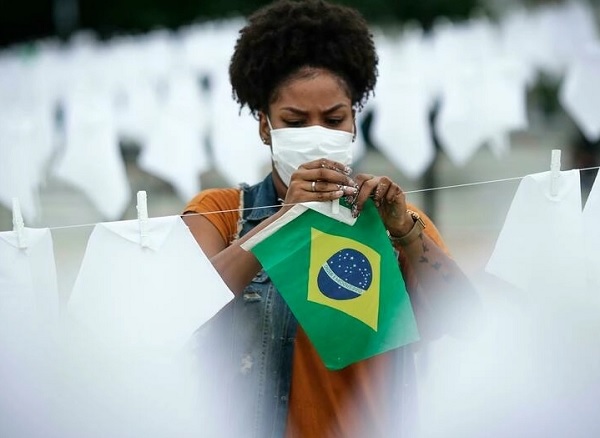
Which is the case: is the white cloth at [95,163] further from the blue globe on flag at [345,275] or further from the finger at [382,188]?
the finger at [382,188]

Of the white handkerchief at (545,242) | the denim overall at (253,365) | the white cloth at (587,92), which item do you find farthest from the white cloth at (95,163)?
the white handkerchief at (545,242)

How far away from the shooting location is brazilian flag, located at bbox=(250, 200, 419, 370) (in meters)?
2.22

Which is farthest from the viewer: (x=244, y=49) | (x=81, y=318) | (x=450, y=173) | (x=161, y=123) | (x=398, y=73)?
(x=450, y=173)

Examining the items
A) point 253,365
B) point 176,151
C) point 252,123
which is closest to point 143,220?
point 253,365

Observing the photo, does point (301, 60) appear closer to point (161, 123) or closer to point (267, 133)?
point (267, 133)

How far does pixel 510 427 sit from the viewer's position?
8.41ft

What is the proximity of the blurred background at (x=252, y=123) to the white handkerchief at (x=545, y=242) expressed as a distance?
8 cm

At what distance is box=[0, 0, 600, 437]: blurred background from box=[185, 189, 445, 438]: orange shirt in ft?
1.02

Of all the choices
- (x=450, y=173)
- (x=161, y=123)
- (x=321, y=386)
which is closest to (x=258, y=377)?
(x=321, y=386)

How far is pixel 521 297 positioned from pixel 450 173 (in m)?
10.1

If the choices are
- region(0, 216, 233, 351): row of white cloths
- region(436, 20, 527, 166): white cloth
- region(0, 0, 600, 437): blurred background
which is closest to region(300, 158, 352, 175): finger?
region(0, 216, 233, 351): row of white cloths

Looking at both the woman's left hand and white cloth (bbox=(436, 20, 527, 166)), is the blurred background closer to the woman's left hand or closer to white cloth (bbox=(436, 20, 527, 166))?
white cloth (bbox=(436, 20, 527, 166))

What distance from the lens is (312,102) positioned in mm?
2393

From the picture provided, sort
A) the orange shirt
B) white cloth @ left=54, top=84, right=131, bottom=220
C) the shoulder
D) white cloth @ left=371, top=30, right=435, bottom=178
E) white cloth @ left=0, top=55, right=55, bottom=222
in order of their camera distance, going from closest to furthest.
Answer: the orange shirt, the shoulder, white cloth @ left=0, top=55, right=55, bottom=222, white cloth @ left=54, top=84, right=131, bottom=220, white cloth @ left=371, top=30, right=435, bottom=178
